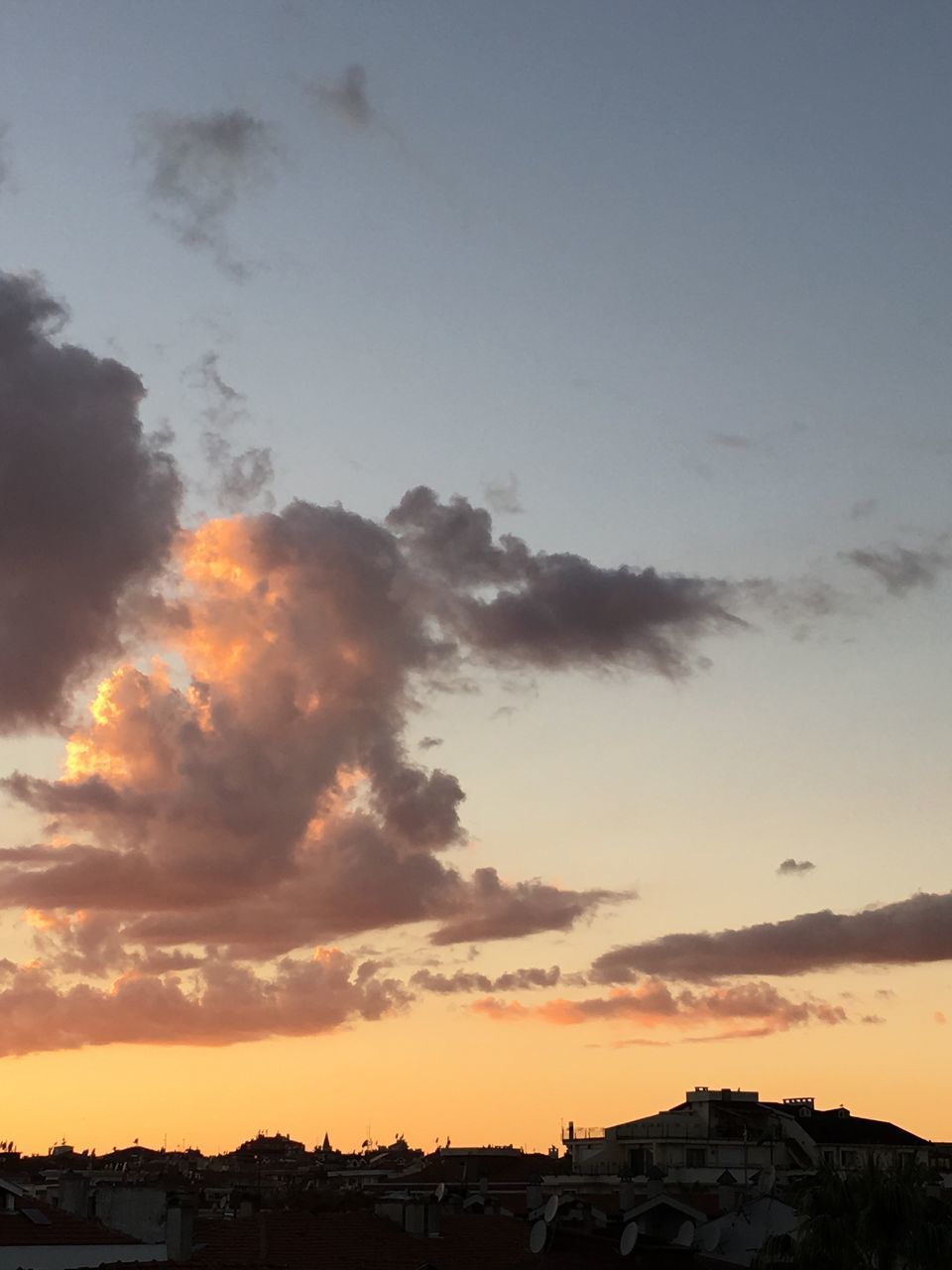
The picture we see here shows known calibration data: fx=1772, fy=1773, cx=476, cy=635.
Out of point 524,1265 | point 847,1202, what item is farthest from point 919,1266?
point 524,1265

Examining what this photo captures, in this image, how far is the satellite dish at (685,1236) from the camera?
85.7m

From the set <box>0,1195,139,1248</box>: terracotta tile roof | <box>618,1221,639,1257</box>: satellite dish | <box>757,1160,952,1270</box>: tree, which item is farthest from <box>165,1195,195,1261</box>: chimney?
<box>757,1160,952,1270</box>: tree

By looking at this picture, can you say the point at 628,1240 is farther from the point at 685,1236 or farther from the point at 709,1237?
the point at 709,1237

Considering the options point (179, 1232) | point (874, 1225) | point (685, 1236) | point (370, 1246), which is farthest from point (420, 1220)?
point (874, 1225)

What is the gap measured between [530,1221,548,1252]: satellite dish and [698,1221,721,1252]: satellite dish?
34.4 feet

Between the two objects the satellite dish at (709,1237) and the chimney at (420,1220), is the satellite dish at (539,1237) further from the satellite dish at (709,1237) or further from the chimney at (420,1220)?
the satellite dish at (709,1237)

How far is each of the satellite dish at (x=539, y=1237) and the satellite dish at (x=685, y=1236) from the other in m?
7.95

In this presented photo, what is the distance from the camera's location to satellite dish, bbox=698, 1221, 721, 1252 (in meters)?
88.1

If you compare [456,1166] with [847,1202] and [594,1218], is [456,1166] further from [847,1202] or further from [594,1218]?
[847,1202]

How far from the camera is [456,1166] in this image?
188 metres

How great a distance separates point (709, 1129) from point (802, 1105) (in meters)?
19.0

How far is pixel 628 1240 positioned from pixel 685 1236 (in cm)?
488

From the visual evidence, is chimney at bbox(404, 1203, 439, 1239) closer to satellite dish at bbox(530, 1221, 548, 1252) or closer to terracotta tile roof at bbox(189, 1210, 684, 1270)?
terracotta tile roof at bbox(189, 1210, 684, 1270)

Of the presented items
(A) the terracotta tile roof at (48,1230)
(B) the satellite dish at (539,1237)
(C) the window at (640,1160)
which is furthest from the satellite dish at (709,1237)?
(C) the window at (640,1160)
